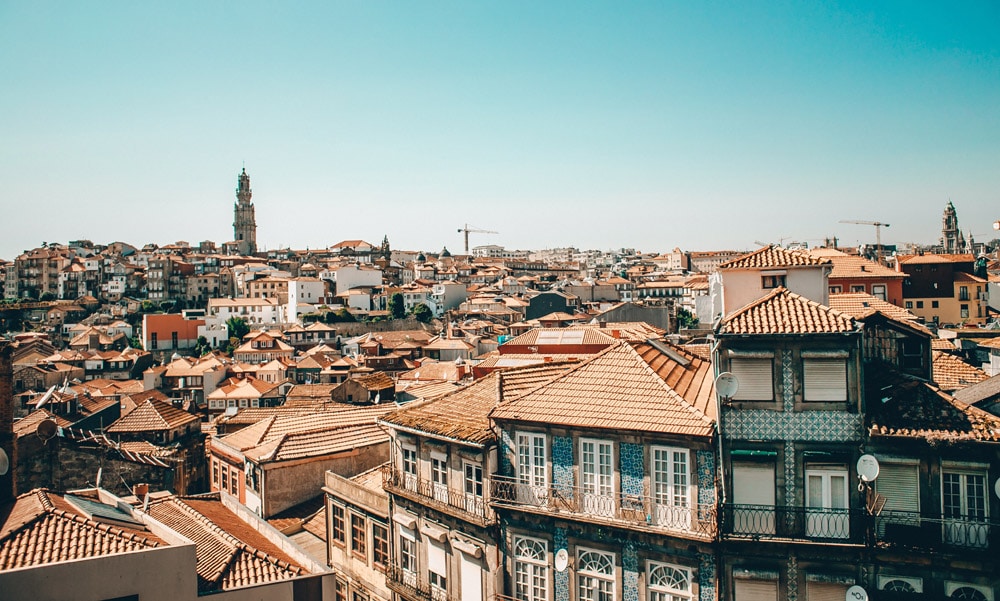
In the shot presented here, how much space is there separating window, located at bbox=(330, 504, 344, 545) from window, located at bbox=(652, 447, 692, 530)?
38.0 ft

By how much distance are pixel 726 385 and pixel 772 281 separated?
5835mm

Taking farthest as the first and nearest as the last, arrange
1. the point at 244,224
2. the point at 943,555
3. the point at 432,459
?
the point at 244,224
the point at 432,459
the point at 943,555

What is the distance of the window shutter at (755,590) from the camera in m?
13.6

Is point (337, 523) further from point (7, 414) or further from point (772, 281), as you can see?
point (772, 281)

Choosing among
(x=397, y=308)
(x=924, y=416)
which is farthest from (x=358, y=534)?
(x=397, y=308)

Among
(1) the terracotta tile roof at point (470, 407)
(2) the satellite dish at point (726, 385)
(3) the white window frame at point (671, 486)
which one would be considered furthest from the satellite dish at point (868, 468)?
(1) the terracotta tile roof at point (470, 407)

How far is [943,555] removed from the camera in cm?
1263

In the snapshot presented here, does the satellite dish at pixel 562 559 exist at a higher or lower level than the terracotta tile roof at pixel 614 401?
lower

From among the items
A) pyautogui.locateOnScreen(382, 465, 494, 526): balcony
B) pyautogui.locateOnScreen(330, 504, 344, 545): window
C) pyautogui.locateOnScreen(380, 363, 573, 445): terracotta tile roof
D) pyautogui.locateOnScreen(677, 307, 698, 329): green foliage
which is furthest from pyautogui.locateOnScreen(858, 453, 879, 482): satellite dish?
pyautogui.locateOnScreen(677, 307, 698, 329): green foliage

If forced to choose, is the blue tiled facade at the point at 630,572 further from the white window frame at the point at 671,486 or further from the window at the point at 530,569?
the window at the point at 530,569

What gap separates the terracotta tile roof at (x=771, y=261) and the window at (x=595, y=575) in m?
8.31

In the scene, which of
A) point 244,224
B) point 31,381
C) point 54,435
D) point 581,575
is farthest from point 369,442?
point 244,224

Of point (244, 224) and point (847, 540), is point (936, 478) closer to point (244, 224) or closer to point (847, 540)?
point (847, 540)

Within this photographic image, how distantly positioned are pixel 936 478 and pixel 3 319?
141m
